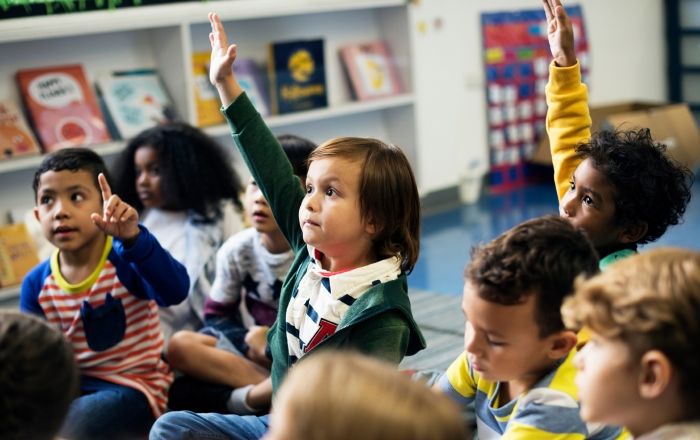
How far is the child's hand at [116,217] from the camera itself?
190 cm

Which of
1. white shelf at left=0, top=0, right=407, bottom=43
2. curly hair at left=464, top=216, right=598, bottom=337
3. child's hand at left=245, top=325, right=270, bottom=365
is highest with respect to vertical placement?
white shelf at left=0, top=0, right=407, bottom=43

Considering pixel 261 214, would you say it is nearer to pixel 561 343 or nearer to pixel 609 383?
pixel 561 343

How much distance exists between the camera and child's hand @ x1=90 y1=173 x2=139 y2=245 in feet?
6.24

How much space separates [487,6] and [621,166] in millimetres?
3532

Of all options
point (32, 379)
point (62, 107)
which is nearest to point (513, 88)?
point (62, 107)

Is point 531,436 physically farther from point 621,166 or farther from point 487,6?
point 487,6

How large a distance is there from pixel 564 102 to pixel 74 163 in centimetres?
104

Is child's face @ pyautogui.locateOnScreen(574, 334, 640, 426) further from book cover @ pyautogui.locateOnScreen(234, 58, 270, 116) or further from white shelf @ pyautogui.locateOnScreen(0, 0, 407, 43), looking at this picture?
book cover @ pyautogui.locateOnScreen(234, 58, 270, 116)

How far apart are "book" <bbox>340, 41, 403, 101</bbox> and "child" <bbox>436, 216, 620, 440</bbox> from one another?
127 inches

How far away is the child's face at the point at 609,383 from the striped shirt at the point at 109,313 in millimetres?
1159

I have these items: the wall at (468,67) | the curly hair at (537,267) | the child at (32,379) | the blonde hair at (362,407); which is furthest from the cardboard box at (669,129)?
the blonde hair at (362,407)

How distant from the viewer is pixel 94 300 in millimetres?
2096

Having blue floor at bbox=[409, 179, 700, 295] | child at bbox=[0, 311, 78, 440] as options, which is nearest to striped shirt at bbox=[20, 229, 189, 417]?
child at bbox=[0, 311, 78, 440]

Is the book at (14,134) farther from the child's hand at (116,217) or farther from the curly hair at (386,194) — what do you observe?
the curly hair at (386,194)
